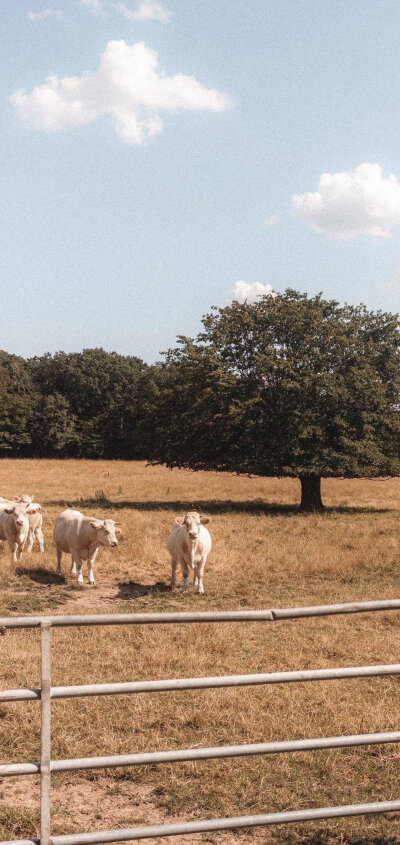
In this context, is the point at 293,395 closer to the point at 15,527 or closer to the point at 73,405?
the point at 15,527

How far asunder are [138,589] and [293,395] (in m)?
13.6

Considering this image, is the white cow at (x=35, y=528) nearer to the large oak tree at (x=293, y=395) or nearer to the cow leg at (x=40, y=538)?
the cow leg at (x=40, y=538)

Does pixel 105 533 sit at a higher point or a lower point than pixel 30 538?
higher

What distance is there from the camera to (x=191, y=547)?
12.7 meters

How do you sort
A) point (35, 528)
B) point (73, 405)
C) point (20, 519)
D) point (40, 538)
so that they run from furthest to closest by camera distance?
point (73, 405) < point (35, 528) < point (40, 538) < point (20, 519)

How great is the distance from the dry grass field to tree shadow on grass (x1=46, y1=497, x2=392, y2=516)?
286 inches

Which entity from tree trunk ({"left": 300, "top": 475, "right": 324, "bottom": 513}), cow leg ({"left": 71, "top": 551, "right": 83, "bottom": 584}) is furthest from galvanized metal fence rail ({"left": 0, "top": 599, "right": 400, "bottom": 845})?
tree trunk ({"left": 300, "top": 475, "right": 324, "bottom": 513})

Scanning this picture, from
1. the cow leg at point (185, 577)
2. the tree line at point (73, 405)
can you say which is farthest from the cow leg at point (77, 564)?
the tree line at point (73, 405)

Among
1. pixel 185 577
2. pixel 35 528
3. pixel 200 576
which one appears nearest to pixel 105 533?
pixel 185 577

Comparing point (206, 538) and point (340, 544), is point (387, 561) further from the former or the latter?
point (206, 538)

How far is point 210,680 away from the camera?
389cm

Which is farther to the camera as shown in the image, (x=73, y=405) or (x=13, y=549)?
(x=73, y=405)

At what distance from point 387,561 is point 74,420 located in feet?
190

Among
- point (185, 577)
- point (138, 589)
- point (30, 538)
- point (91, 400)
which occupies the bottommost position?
point (138, 589)
